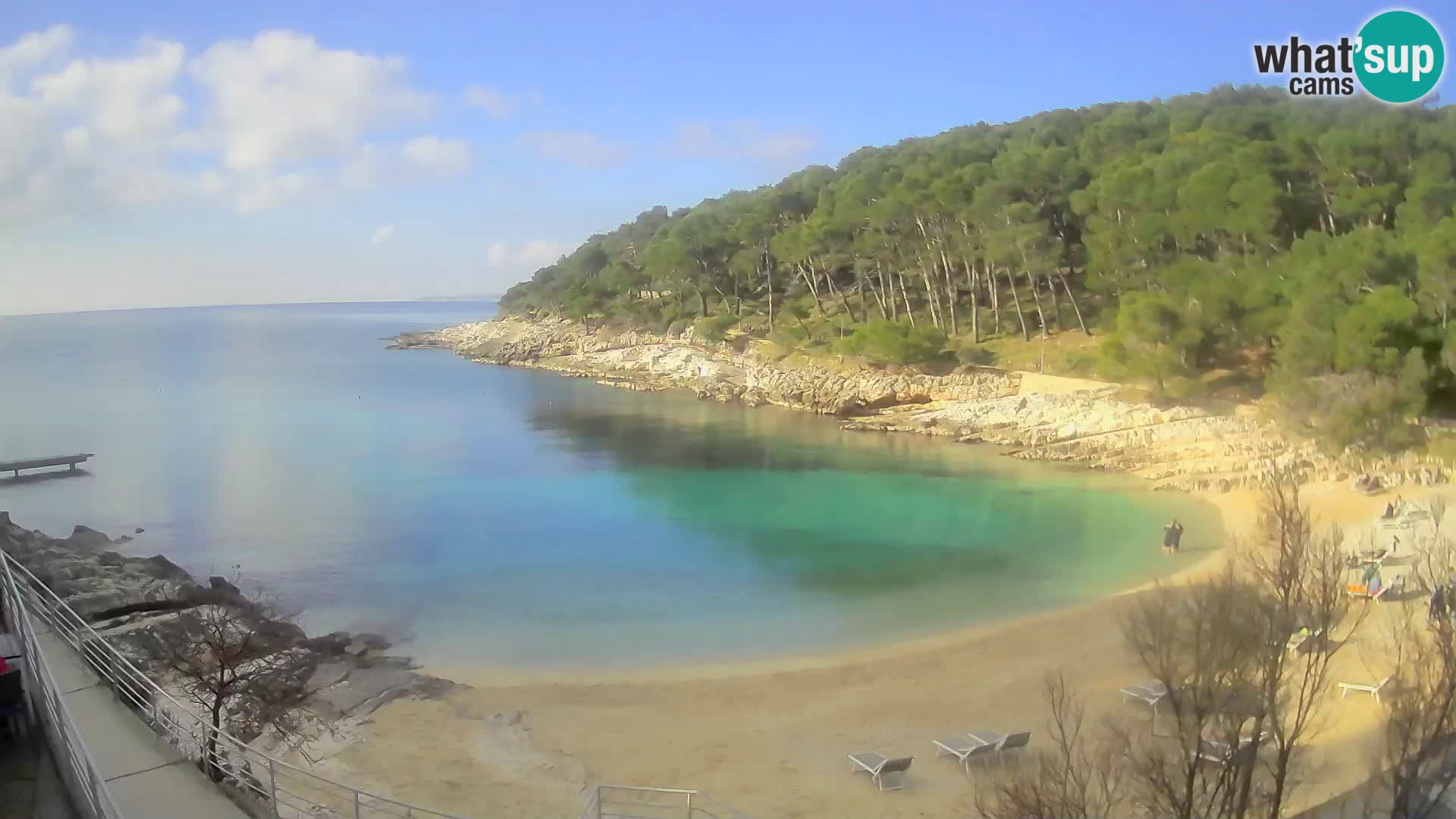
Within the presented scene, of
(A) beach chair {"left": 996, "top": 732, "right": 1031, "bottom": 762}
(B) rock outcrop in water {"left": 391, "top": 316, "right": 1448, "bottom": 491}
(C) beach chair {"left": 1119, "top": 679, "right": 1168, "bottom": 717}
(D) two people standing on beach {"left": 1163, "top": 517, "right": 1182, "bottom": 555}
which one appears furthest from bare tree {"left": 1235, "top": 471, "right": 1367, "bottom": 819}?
(B) rock outcrop in water {"left": 391, "top": 316, "right": 1448, "bottom": 491}

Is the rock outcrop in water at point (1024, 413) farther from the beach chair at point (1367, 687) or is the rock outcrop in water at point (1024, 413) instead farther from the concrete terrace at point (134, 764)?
the concrete terrace at point (134, 764)

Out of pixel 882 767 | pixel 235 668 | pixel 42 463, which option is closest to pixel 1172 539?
pixel 882 767

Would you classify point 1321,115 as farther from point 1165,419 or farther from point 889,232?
point 889,232

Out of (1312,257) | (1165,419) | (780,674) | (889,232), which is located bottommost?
(780,674)

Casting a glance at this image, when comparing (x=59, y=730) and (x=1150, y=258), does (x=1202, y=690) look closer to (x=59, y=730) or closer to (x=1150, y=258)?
(x=59, y=730)

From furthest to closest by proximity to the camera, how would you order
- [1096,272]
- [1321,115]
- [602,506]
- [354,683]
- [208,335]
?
[208,335] < [1096,272] < [1321,115] < [602,506] < [354,683]

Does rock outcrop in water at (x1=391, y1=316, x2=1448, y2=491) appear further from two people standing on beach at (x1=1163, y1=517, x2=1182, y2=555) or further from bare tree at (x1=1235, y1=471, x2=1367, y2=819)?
bare tree at (x1=1235, y1=471, x2=1367, y2=819)

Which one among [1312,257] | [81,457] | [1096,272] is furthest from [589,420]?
[1312,257]
